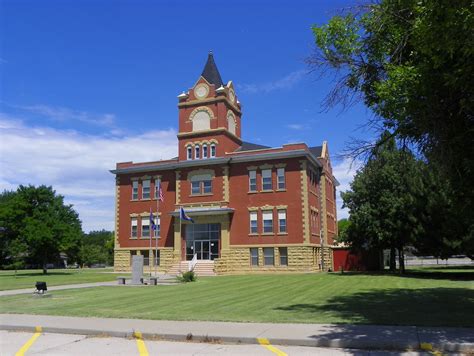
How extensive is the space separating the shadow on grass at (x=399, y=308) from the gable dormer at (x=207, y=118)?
32.7m

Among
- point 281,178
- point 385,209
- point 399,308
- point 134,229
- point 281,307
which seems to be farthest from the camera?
point 134,229

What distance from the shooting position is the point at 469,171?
12.0 m

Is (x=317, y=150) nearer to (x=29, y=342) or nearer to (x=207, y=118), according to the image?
(x=207, y=118)

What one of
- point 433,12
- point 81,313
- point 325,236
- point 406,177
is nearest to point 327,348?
point 433,12

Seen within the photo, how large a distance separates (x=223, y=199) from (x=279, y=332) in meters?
38.6

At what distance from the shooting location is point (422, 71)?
11.0 meters

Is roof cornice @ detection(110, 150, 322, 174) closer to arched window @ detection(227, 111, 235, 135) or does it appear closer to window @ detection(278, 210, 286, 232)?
arched window @ detection(227, 111, 235, 135)

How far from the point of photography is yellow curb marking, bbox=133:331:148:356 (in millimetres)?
9414

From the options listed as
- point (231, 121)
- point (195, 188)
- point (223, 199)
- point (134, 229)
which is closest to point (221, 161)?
point (223, 199)

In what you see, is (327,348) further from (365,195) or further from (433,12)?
(365,195)

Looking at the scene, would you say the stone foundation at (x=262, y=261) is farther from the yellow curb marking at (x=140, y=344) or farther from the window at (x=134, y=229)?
the yellow curb marking at (x=140, y=344)

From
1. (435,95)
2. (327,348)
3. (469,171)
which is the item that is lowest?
(327,348)

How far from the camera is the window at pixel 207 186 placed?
5022 centimetres

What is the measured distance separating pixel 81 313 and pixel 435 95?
1121 centimetres
